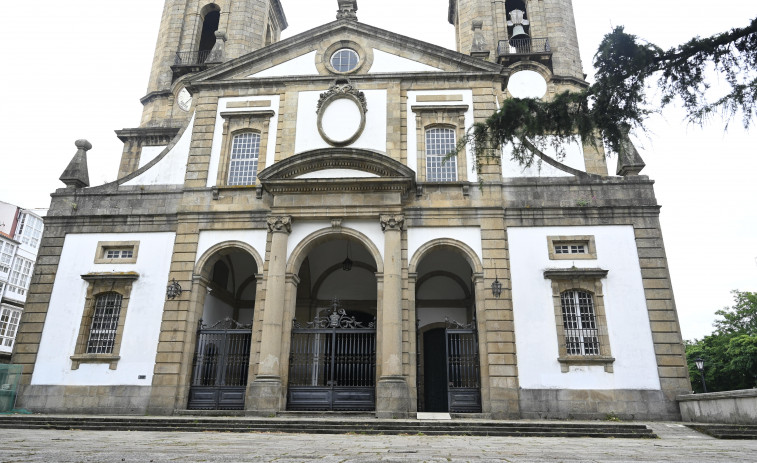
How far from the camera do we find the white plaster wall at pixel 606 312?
14266 millimetres

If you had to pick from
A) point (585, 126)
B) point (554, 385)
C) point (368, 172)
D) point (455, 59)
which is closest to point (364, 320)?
point (368, 172)

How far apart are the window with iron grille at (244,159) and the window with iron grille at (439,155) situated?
5834mm

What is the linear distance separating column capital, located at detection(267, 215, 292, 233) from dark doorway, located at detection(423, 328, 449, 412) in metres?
6.88

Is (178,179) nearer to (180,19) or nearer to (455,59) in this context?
(455,59)

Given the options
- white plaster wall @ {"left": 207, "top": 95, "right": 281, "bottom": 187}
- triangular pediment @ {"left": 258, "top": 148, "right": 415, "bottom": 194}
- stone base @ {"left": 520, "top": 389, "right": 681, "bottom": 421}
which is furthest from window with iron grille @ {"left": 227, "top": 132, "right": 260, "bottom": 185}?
stone base @ {"left": 520, "top": 389, "right": 681, "bottom": 421}

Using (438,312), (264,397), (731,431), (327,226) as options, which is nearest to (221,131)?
(327,226)

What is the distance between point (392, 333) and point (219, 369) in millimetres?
5507

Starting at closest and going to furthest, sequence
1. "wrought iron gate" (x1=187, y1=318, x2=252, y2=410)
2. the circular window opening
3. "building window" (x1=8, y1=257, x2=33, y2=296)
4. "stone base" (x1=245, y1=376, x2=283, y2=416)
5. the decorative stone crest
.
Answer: "stone base" (x1=245, y1=376, x2=283, y2=416) < "wrought iron gate" (x1=187, y1=318, x2=252, y2=410) < the decorative stone crest < the circular window opening < "building window" (x1=8, y1=257, x2=33, y2=296)

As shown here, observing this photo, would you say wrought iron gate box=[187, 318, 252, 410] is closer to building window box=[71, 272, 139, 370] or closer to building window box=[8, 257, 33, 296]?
Answer: building window box=[71, 272, 139, 370]

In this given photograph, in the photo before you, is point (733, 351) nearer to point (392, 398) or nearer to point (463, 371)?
point (463, 371)

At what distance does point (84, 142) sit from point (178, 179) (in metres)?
3.78

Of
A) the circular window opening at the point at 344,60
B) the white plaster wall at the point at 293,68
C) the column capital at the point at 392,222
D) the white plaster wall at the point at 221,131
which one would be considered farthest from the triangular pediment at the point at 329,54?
the column capital at the point at 392,222

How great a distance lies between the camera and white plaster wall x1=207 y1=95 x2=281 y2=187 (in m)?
17.3

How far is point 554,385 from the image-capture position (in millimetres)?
14258
